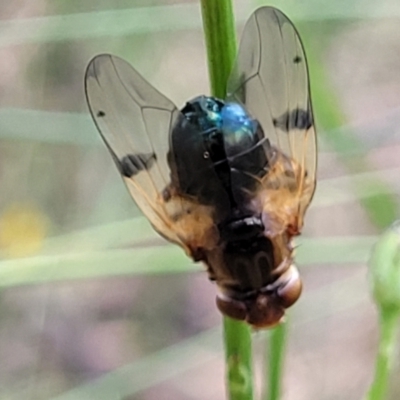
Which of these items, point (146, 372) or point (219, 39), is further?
point (146, 372)

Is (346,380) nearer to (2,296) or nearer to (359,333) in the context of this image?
(359,333)

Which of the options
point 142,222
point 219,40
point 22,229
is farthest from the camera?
point 22,229

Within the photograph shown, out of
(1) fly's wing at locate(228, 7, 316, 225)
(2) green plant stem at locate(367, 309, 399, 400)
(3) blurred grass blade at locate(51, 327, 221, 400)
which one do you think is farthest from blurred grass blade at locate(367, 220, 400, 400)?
(3) blurred grass blade at locate(51, 327, 221, 400)

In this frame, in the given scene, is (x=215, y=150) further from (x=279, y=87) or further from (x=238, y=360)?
(x=238, y=360)

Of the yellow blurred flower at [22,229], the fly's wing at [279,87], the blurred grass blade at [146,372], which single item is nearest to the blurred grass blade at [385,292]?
the fly's wing at [279,87]

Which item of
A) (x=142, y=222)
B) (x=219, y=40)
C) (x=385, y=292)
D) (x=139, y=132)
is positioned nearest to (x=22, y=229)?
(x=142, y=222)

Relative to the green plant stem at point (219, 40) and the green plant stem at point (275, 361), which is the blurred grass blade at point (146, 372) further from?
the green plant stem at point (219, 40)
